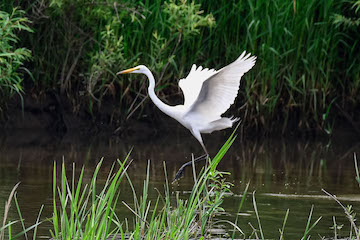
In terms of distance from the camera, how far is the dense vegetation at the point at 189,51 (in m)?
10.6

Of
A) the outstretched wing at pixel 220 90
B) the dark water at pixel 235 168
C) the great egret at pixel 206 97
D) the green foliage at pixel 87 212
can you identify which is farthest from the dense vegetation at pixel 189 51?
the green foliage at pixel 87 212

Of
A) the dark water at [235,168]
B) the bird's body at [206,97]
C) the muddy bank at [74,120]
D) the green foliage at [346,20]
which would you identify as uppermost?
the green foliage at [346,20]

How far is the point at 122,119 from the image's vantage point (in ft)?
36.7

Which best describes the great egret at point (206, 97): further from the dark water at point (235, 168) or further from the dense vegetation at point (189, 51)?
the dense vegetation at point (189, 51)

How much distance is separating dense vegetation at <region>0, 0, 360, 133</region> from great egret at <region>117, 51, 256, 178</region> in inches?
122

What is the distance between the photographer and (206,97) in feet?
22.4

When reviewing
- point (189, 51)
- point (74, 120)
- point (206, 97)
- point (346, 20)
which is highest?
point (346, 20)

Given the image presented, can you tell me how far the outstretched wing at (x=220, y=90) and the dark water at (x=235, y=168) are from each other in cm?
→ 66

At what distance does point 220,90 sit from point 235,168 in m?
1.75

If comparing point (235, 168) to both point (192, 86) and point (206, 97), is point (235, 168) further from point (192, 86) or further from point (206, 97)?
point (206, 97)

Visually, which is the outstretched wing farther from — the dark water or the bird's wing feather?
the dark water

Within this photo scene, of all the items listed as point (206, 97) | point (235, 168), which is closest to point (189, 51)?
point (235, 168)

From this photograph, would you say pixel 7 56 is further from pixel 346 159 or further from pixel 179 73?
pixel 346 159

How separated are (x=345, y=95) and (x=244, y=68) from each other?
5.57 metres
